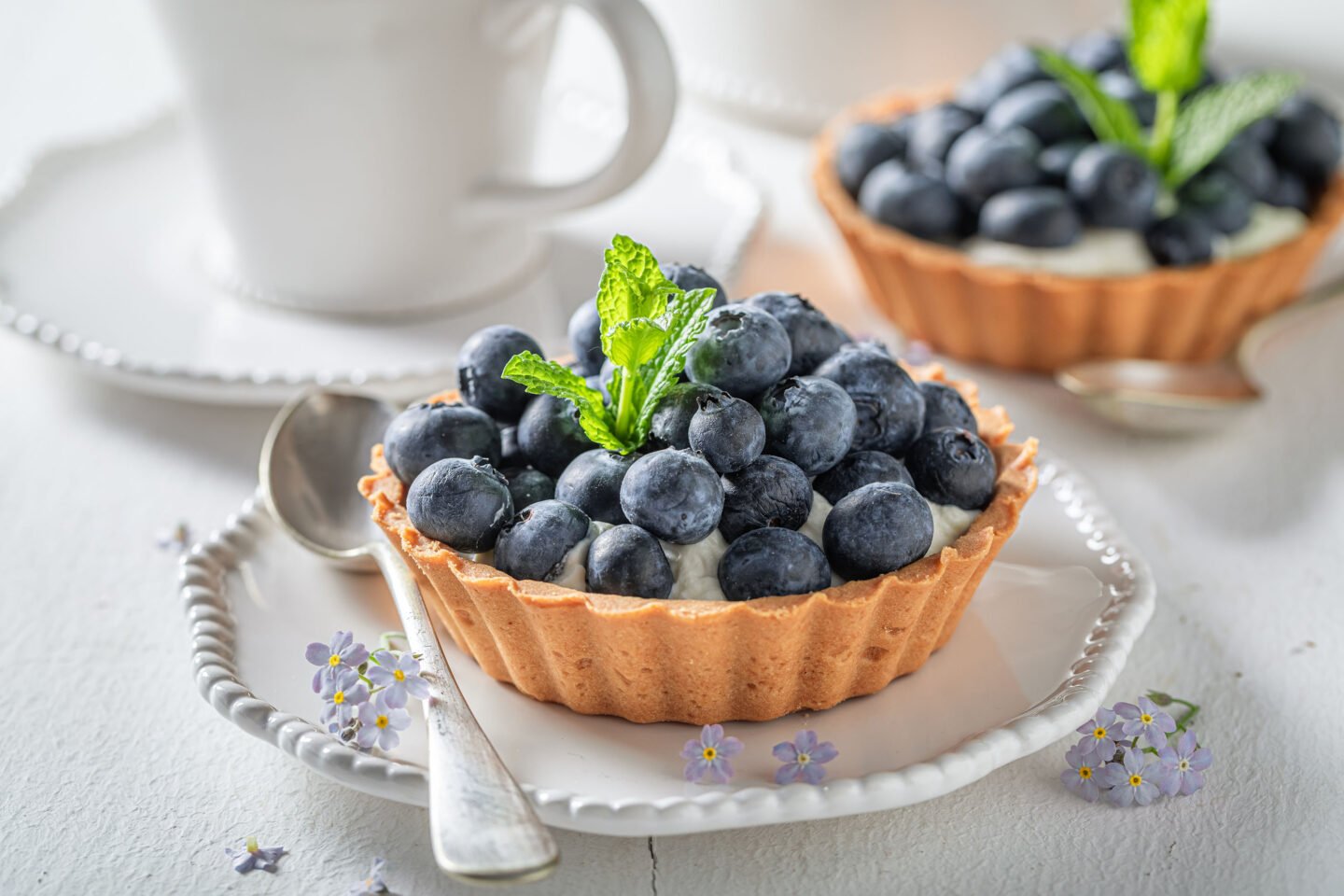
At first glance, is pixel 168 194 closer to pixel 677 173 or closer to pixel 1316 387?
pixel 677 173

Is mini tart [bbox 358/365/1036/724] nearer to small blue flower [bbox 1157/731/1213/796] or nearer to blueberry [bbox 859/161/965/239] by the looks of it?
small blue flower [bbox 1157/731/1213/796]

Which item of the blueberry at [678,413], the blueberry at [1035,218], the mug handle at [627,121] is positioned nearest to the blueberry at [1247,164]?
the blueberry at [1035,218]

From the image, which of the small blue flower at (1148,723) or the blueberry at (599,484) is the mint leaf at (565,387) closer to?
the blueberry at (599,484)

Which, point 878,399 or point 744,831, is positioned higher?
point 878,399

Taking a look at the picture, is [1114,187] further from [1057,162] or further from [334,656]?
[334,656]

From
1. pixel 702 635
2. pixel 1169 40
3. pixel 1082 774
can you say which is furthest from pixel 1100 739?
pixel 1169 40

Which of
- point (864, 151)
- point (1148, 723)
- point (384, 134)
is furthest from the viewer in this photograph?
point (864, 151)

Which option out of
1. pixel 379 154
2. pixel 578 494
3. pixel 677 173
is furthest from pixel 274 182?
pixel 578 494
